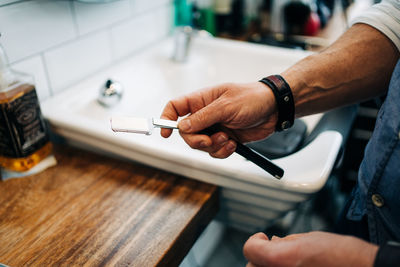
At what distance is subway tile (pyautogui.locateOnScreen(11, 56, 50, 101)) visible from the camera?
1.95 ft

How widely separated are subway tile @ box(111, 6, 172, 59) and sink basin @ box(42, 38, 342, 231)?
0.03 meters

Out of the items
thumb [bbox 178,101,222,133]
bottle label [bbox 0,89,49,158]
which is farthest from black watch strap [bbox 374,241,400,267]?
bottle label [bbox 0,89,49,158]

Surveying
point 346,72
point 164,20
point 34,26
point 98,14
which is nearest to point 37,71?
point 34,26

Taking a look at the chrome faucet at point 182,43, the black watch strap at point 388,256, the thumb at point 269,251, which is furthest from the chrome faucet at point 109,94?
the black watch strap at point 388,256

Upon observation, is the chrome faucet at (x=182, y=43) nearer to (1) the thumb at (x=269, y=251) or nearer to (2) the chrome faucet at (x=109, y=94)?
(2) the chrome faucet at (x=109, y=94)

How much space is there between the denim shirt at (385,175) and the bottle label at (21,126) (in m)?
0.51

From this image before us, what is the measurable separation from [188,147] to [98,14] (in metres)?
0.36

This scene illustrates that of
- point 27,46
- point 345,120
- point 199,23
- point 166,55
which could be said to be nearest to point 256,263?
point 345,120

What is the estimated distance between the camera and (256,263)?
0.38m

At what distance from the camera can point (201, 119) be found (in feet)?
1.54

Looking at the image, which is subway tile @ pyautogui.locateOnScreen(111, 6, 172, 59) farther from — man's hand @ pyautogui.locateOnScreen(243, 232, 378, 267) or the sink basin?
man's hand @ pyautogui.locateOnScreen(243, 232, 378, 267)

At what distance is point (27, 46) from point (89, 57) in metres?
0.16

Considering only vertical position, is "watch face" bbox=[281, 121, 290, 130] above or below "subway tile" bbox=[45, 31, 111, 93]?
below

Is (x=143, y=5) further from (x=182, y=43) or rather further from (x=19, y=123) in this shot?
(x=19, y=123)
